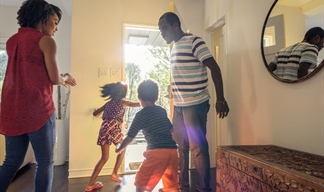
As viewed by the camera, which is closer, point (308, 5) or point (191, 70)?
point (308, 5)

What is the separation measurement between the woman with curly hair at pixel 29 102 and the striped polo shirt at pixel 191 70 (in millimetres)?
895

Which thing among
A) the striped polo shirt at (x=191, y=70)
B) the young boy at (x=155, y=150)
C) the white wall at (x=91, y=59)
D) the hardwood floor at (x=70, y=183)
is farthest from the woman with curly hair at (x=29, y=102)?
the white wall at (x=91, y=59)

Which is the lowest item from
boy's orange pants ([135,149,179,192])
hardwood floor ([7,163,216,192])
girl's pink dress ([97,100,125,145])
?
hardwood floor ([7,163,216,192])

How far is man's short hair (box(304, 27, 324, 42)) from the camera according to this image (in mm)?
1074

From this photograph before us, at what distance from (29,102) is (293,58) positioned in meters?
1.55

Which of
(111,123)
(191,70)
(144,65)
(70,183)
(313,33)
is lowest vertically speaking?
(70,183)

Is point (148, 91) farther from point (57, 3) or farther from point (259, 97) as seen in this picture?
point (57, 3)

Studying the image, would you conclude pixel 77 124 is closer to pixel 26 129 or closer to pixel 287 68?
pixel 26 129

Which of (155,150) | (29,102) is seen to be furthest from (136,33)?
(29,102)

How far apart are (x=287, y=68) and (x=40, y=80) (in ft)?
4.88

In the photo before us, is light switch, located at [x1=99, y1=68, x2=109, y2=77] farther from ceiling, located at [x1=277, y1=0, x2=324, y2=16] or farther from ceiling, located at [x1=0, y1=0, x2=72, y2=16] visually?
ceiling, located at [x1=277, y1=0, x2=324, y2=16]

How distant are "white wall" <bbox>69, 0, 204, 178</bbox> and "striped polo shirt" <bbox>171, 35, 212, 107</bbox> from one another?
3.24 feet

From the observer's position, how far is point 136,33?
3.50m

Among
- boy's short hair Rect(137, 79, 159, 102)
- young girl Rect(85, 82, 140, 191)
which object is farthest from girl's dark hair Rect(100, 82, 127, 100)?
boy's short hair Rect(137, 79, 159, 102)
